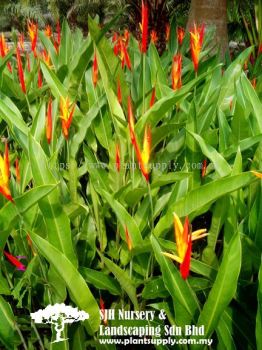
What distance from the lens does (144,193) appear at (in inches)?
48.1

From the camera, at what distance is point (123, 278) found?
1.14 meters

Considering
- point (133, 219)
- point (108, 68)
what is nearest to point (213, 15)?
point (108, 68)

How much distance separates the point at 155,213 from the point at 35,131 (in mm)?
424

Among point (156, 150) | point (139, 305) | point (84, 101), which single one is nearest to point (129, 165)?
point (156, 150)

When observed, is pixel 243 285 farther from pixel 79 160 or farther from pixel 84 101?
pixel 84 101

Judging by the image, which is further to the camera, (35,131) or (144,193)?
(35,131)

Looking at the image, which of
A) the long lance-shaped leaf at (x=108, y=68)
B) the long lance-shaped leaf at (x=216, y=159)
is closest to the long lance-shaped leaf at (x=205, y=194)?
the long lance-shaped leaf at (x=216, y=159)

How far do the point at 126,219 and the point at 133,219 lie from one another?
0.9 inches

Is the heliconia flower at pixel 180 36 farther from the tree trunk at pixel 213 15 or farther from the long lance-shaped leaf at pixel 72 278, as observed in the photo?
the long lance-shaped leaf at pixel 72 278

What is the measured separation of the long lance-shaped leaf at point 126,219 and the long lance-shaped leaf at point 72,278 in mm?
186

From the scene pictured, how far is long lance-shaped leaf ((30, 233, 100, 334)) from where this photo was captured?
980 mm

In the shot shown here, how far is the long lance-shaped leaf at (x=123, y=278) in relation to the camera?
111cm

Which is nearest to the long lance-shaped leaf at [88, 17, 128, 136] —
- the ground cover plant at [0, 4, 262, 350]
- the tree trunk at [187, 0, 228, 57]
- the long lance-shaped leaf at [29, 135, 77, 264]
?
the ground cover plant at [0, 4, 262, 350]

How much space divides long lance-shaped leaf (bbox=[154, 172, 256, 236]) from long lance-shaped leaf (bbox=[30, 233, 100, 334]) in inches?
9.3
